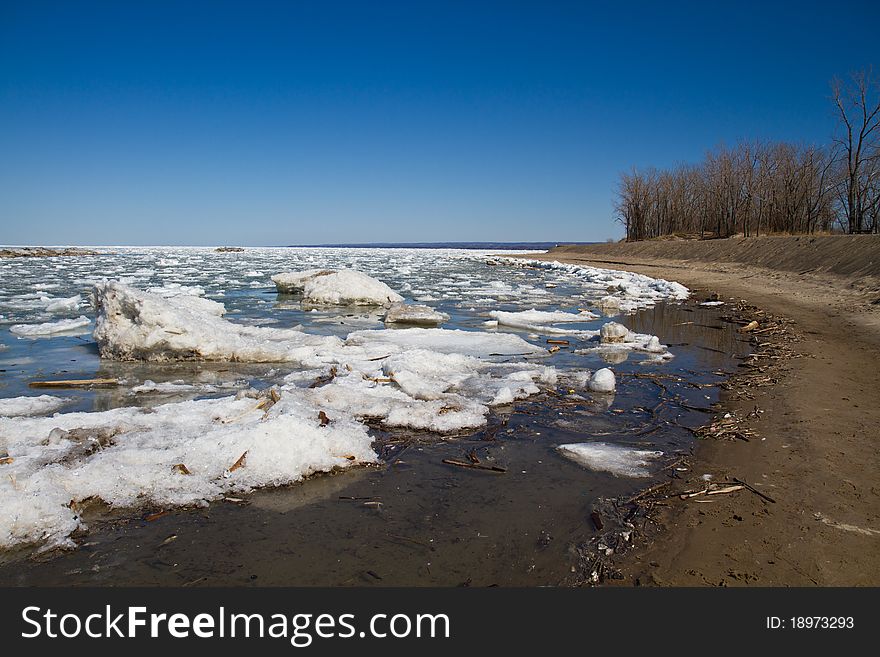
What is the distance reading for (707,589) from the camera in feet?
6.27

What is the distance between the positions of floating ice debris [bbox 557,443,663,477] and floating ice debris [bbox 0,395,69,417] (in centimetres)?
411

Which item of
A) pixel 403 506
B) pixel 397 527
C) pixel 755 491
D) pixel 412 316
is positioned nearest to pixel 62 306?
pixel 412 316

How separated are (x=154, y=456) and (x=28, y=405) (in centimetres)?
200

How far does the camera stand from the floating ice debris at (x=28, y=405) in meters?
3.90

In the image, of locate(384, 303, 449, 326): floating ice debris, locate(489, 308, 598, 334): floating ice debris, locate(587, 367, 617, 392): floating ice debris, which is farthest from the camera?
locate(384, 303, 449, 326): floating ice debris

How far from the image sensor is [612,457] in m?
3.19

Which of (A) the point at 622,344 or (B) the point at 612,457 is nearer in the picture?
(B) the point at 612,457

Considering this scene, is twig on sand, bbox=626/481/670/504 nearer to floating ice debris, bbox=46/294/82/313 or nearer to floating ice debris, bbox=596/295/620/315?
floating ice debris, bbox=596/295/620/315

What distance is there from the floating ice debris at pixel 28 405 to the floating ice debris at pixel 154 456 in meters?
0.54

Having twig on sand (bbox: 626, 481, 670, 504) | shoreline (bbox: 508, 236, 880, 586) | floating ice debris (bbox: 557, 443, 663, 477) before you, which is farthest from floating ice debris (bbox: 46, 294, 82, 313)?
shoreline (bbox: 508, 236, 880, 586)

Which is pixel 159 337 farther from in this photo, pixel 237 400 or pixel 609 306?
pixel 609 306

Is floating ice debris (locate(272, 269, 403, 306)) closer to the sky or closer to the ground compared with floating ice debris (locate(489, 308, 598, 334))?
closer to the sky

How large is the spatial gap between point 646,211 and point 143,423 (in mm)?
55818

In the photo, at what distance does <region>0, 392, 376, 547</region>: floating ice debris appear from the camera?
2.41 metres
